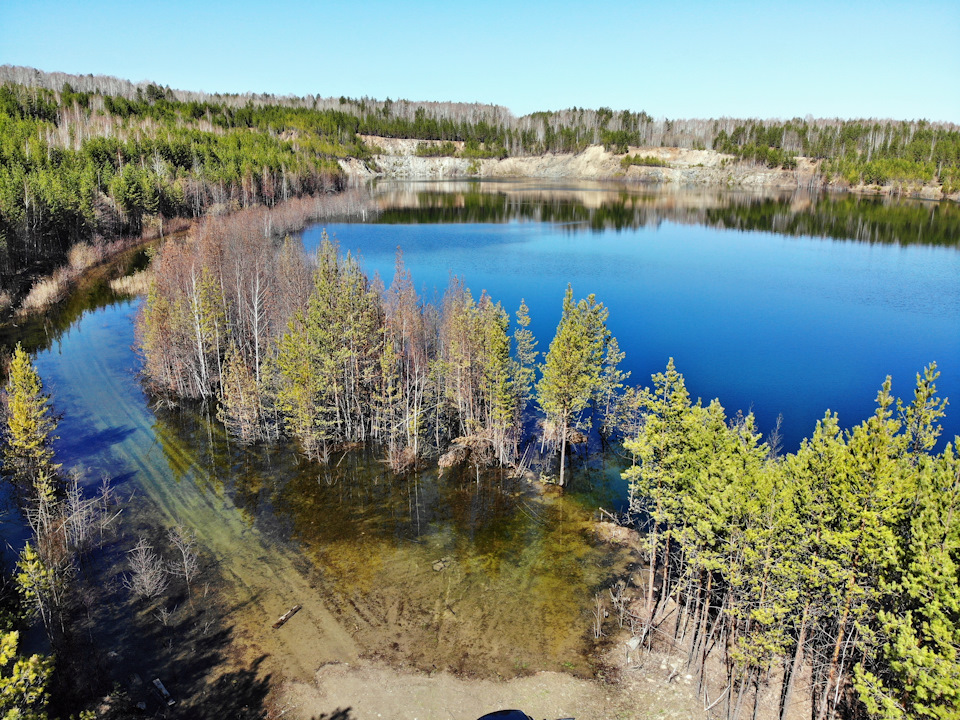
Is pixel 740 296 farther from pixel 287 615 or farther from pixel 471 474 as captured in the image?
pixel 287 615

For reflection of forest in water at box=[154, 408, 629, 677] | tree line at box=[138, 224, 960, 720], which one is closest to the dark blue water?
tree line at box=[138, 224, 960, 720]

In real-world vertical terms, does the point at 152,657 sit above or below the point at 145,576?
below

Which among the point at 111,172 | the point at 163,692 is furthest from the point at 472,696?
the point at 111,172

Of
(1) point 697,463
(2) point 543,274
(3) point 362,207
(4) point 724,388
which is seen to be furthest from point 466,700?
(3) point 362,207

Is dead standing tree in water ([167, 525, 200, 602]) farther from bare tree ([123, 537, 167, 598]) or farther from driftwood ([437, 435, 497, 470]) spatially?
driftwood ([437, 435, 497, 470])

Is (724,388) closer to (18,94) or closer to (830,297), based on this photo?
(830,297)

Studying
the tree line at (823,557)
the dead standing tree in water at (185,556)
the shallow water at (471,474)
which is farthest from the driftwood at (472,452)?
the tree line at (823,557)

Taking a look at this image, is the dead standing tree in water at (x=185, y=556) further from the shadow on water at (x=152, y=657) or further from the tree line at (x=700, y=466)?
the tree line at (x=700, y=466)
